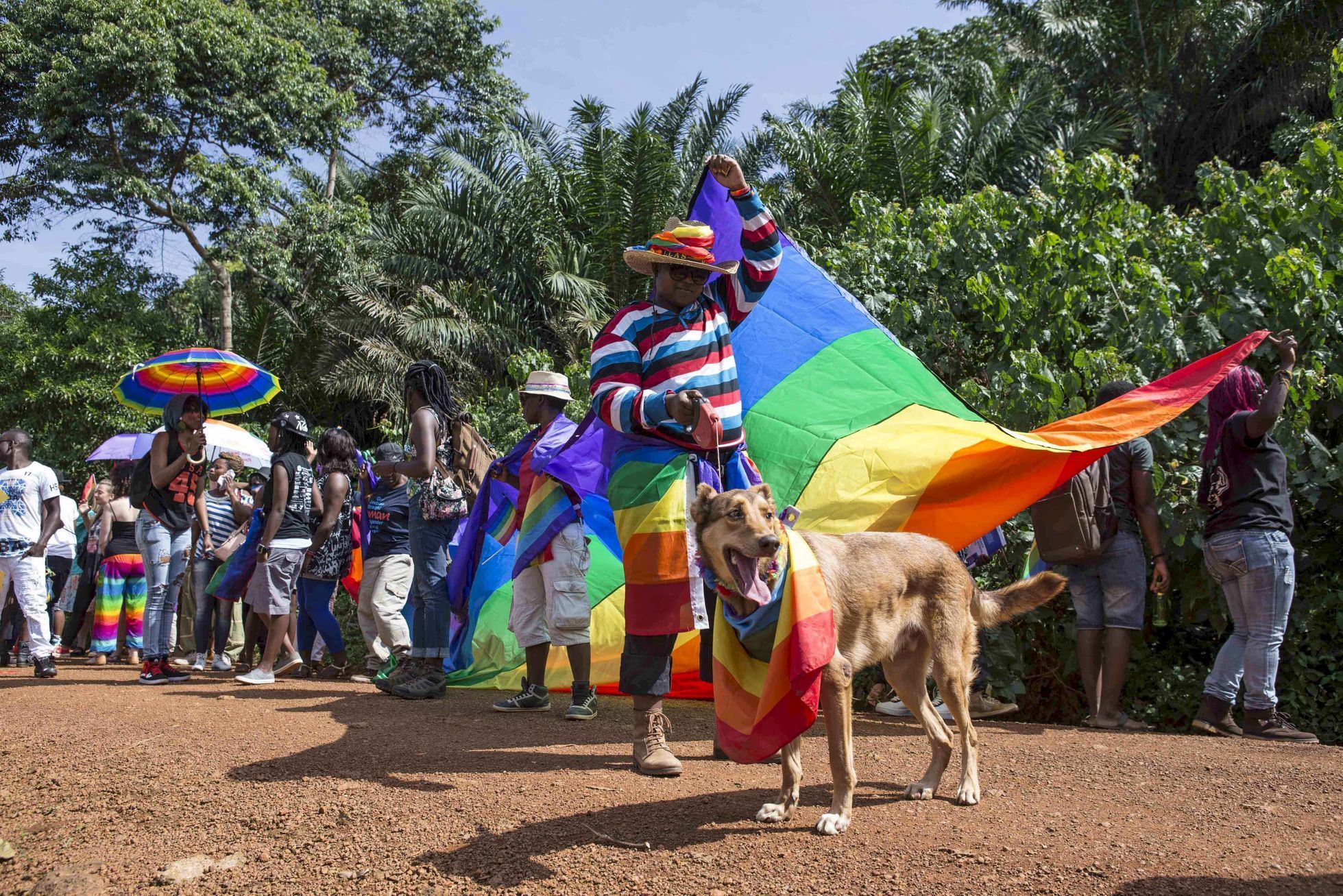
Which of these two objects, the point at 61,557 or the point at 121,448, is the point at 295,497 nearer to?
the point at 61,557

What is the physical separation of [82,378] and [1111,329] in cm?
1951

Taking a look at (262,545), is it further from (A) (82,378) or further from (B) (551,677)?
(A) (82,378)

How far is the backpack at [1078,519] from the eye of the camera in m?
6.20

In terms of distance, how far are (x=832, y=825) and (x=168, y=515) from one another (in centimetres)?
663

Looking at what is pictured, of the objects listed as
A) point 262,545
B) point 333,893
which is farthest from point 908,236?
point 333,893

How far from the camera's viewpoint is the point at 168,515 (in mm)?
8461

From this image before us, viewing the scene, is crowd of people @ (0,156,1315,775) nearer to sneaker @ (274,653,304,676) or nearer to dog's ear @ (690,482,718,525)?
sneaker @ (274,653,304,676)

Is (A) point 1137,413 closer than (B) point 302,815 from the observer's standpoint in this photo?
No

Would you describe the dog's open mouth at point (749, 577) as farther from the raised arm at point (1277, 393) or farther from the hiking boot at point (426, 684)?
the hiking boot at point (426, 684)

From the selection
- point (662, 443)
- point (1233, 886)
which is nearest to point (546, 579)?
point (662, 443)

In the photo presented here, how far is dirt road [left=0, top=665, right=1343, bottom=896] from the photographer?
3486 mm

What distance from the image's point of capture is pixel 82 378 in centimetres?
2052

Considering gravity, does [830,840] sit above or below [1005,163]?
below

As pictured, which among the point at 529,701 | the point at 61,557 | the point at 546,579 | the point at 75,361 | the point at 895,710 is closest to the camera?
the point at 546,579
